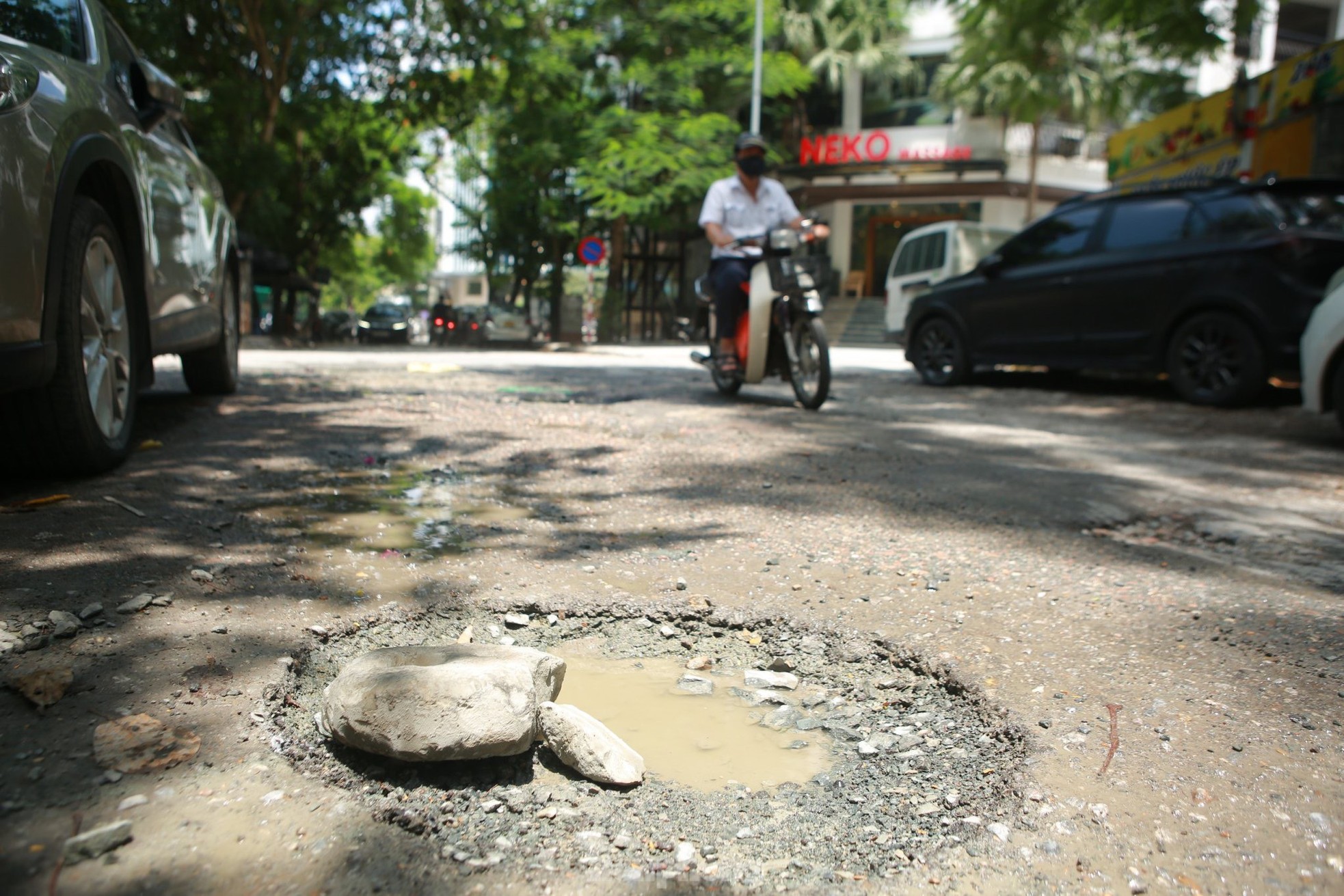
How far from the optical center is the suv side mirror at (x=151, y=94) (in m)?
4.32

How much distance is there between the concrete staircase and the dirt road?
2134cm

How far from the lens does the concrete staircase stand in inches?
1068

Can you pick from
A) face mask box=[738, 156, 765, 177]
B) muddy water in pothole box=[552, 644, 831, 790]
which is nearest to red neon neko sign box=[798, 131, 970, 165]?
face mask box=[738, 156, 765, 177]

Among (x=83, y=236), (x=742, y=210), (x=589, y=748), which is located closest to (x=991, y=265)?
(x=742, y=210)

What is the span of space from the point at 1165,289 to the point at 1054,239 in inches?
58.1

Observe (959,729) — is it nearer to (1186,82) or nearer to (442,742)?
(442,742)

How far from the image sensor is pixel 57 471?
11.7ft

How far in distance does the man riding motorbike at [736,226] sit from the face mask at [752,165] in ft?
0.16

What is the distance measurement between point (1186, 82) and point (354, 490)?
1539cm

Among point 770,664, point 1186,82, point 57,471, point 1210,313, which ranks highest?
point 1186,82

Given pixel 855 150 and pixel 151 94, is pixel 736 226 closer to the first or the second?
pixel 151 94

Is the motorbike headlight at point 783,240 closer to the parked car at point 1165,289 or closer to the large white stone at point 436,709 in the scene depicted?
the parked car at point 1165,289

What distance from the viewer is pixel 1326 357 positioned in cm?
574

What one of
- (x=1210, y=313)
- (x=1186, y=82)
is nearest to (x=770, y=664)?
(x=1210, y=313)
